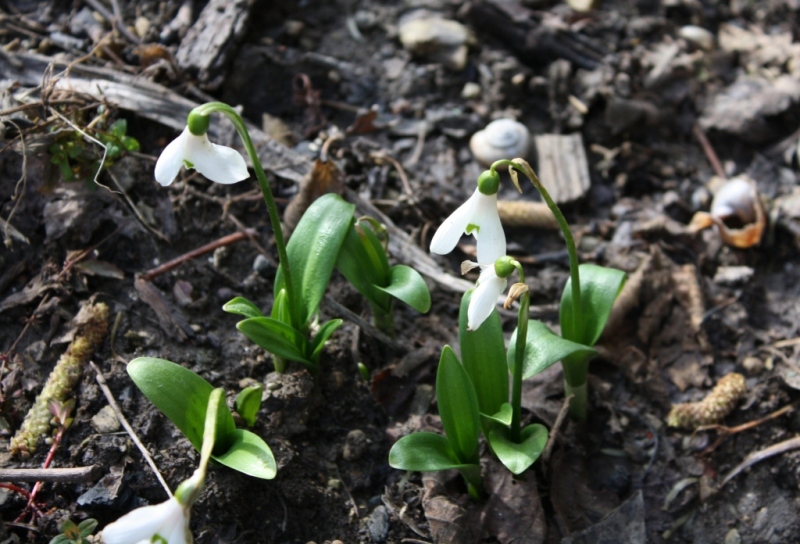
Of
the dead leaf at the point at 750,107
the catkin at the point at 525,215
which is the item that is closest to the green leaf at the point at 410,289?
the catkin at the point at 525,215

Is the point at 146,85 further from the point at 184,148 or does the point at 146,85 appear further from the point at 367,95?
the point at 184,148

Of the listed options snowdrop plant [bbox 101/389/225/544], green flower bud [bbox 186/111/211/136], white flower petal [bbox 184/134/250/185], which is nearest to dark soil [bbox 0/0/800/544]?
snowdrop plant [bbox 101/389/225/544]

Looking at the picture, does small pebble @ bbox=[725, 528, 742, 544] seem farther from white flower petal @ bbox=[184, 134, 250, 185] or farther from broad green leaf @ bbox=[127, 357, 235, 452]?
white flower petal @ bbox=[184, 134, 250, 185]

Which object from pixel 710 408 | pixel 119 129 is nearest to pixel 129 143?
pixel 119 129

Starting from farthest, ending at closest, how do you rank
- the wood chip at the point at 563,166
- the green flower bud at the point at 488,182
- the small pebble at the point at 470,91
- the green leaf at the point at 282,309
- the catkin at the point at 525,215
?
the small pebble at the point at 470,91 < the wood chip at the point at 563,166 < the catkin at the point at 525,215 < the green leaf at the point at 282,309 < the green flower bud at the point at 488,182

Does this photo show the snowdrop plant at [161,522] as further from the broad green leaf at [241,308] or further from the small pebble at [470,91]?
the small pebble at [470,91]

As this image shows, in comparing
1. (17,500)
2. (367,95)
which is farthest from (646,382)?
(17,500)
